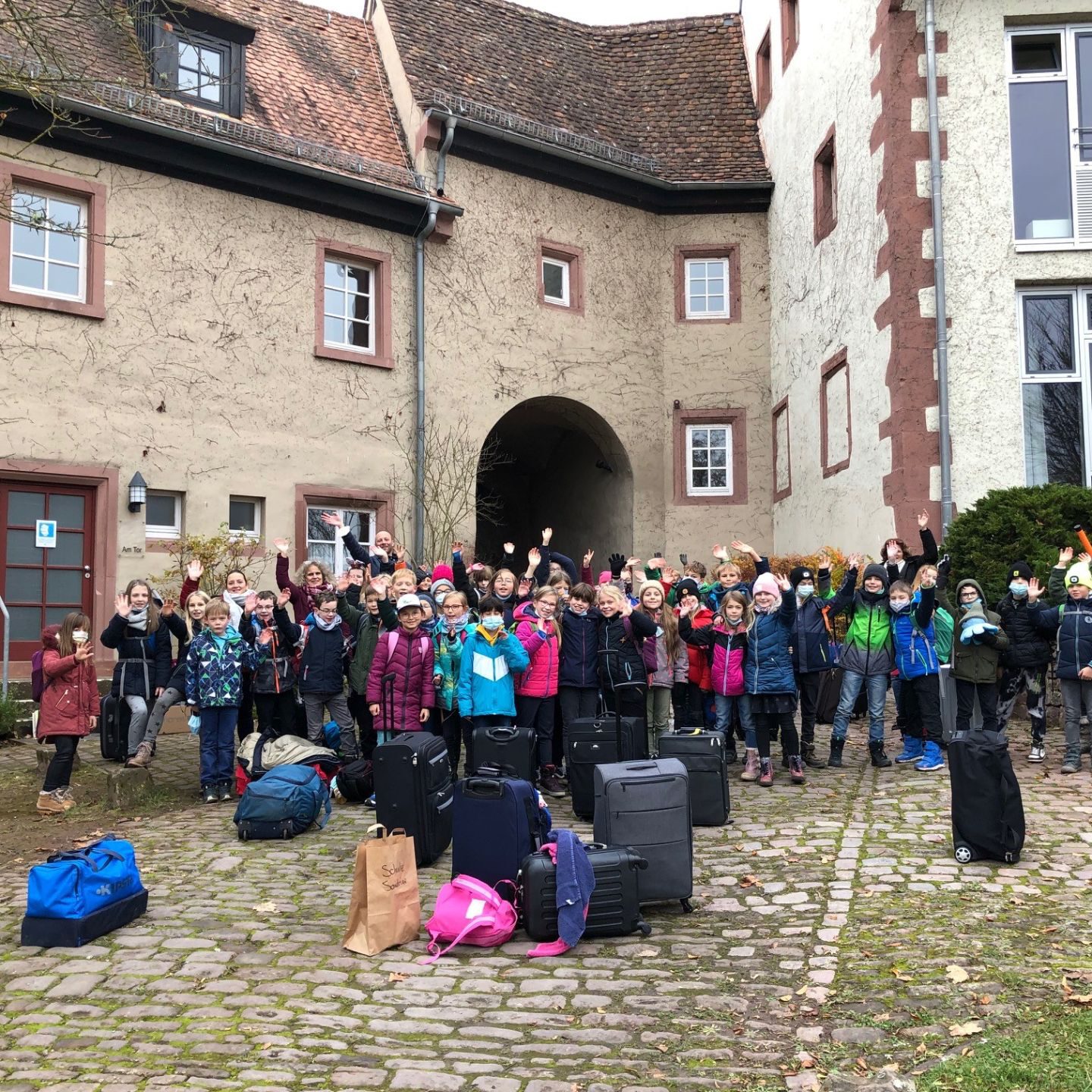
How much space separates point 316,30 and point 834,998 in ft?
60.5

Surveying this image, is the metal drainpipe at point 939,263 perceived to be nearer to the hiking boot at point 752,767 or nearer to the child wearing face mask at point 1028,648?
the child wearing face mask at point 1028,648

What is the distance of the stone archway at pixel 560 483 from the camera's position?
19.8 metres

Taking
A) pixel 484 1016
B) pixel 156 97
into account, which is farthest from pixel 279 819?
pixel 156 97

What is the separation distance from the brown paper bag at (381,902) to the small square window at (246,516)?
1012cm

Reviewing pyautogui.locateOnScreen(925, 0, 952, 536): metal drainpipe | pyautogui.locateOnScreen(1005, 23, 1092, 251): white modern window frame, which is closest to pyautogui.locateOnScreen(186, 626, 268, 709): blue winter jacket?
pyautogui.locateOnScreen(925, 0, 952, 536): metal drainpipe

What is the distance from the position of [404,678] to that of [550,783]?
1.50m

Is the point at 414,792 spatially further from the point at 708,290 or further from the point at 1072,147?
the point at 708,290

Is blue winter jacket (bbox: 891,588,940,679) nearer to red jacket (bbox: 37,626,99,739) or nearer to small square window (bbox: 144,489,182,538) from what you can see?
red jacket (bbox: 37,626,99,739)

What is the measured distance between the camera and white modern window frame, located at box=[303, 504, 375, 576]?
16.5 metres

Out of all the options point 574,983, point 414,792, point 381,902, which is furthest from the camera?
point 414,792

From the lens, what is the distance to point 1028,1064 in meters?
4.22

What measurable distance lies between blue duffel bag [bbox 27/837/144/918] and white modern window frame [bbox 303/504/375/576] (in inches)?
396

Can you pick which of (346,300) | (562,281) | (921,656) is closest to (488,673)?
(921,656)

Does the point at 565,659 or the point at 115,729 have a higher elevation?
the point at 565,659
